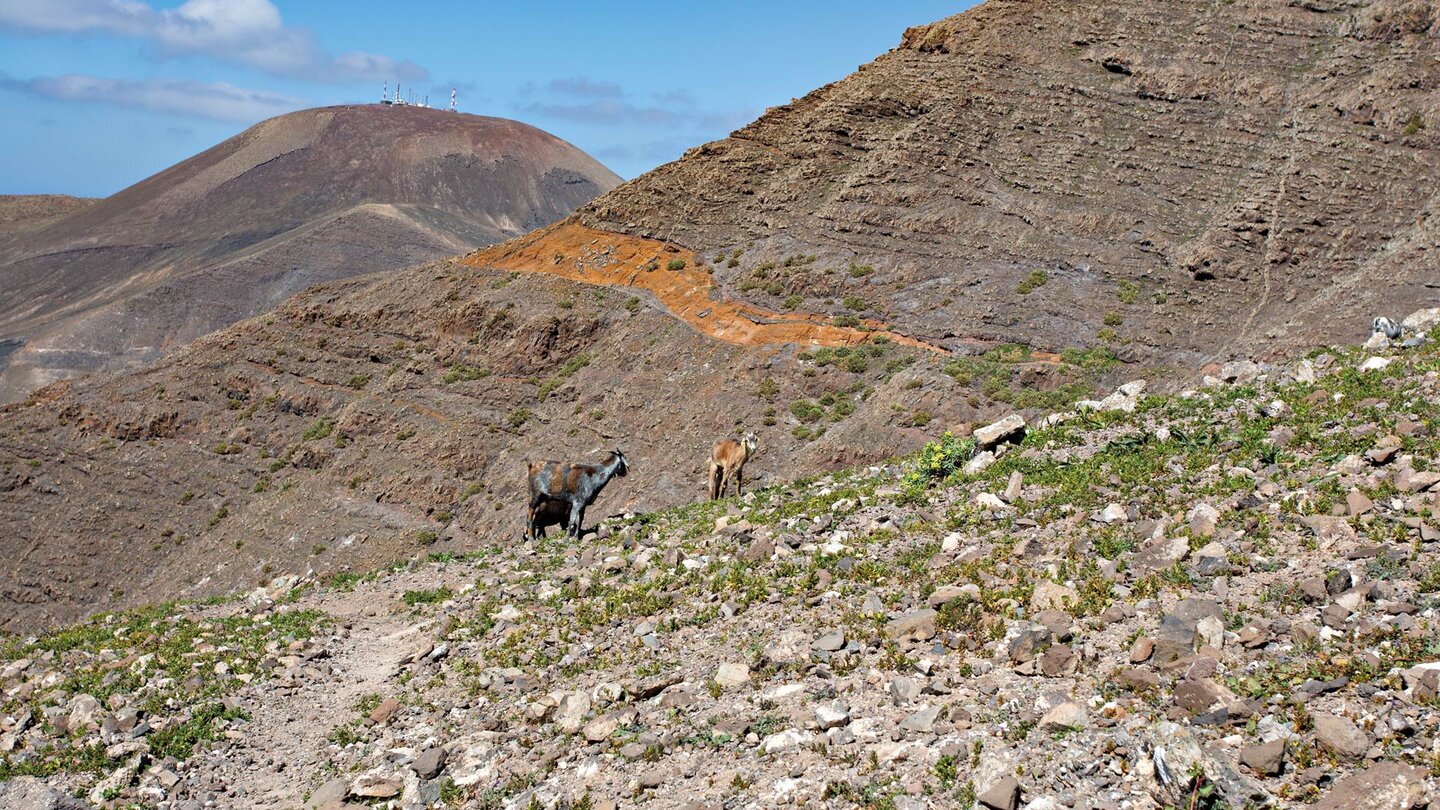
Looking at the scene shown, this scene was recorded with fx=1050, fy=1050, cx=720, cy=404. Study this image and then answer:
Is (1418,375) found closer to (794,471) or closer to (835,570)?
(835,570)

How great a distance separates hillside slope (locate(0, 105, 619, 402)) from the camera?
8719 cm

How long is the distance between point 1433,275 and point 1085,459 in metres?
20.4

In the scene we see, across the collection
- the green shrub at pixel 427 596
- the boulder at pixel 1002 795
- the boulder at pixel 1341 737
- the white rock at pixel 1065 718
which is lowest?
the green shrub at pixel 427 596

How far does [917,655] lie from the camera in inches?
309

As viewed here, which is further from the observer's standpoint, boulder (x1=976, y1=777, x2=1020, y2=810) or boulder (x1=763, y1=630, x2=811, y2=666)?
boulder (x1=763, y1=630, x2=811, y2=666)

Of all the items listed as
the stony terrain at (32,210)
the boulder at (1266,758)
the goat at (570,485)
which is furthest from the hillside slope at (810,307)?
the stony terrain at (32,210)

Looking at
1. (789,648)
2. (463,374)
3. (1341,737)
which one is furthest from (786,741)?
(463,374)

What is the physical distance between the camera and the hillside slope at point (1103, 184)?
28.7 meters

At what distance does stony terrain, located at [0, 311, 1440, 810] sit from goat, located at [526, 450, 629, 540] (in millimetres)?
2829

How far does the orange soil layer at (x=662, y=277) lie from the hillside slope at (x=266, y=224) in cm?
5400

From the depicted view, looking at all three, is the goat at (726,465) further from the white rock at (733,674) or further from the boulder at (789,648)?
the white rock at (733,674)

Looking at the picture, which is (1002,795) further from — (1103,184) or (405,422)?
(1103,184)

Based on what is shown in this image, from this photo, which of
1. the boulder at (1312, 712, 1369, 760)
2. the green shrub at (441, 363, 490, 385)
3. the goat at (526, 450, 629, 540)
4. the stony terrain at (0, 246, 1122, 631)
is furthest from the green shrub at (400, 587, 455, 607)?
the green shrub at (441, 363, 490, 385)

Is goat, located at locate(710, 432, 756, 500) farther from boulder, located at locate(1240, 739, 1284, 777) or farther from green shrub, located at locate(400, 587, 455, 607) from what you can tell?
boulder, located at locate(1240, 739, 1284, 777)
